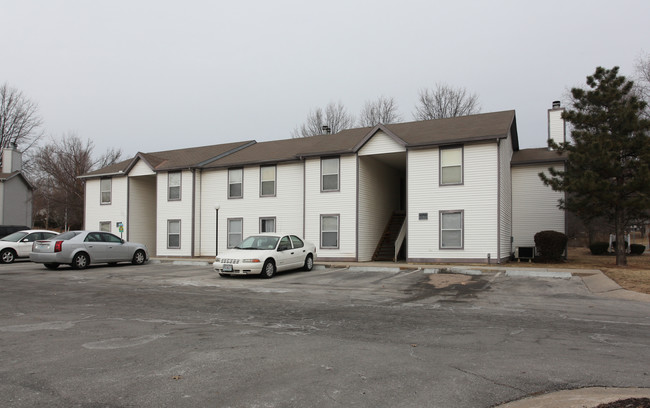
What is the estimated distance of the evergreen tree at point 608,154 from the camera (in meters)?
16.8

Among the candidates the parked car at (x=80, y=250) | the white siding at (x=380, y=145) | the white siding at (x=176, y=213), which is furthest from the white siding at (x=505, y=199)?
the white siding at (x=176, y=213)

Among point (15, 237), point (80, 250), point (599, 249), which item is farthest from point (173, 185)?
point (599, 249)

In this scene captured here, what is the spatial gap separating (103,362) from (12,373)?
2.89ft

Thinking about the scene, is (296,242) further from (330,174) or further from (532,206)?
(532,206)

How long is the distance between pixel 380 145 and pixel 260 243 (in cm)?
831

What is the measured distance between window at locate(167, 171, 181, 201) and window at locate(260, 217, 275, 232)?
5801 mm

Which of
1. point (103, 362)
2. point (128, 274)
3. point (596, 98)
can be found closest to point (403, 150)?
point (596, 98)

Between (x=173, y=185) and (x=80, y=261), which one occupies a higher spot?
(x=173, y=185)

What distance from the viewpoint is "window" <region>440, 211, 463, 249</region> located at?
19.2m

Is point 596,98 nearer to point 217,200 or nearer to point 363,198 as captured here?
point 363,198

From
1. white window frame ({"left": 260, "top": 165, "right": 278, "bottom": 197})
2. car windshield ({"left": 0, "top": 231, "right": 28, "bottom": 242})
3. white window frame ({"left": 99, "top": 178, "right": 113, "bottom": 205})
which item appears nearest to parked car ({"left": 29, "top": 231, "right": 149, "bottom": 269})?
car windshield ({"left": 0, "top": 231, "right": 28, "bottom": 242})

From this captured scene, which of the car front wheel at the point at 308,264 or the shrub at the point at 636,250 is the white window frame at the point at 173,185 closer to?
the car front wheel at the point at 308,264

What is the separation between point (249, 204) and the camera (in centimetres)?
2456

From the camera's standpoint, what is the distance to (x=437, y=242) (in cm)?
1948
